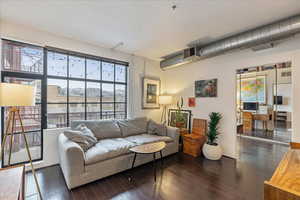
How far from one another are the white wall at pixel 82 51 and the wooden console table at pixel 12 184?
1.62 metres

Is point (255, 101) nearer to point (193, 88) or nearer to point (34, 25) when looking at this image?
point (193, 88)

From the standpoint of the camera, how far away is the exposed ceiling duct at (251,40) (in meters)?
2.09

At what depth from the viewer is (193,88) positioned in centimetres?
405

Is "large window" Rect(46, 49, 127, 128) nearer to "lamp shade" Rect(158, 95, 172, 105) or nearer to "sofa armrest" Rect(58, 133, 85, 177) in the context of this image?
"lamp shade" Rect(158, 95, 172, 105)

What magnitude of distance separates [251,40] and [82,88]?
3742mm

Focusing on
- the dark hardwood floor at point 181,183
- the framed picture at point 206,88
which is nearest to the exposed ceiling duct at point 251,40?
the framed picture at point 206,88

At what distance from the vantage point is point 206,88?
3.72 meters

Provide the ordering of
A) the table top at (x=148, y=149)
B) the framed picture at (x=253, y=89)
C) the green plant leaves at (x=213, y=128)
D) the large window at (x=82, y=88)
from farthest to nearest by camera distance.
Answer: the framed picture at (x=253, y=89), the green plant leaves at (x=213, y=128), the large window at (x=82, y=88), the table top at (x=148, y=149)

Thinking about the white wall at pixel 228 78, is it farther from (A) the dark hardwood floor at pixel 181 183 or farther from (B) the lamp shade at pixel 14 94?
(B) the lamp shade at pixel 14 94

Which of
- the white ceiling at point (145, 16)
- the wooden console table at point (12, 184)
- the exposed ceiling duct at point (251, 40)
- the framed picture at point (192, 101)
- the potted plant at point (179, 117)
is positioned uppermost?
the white ceiling at point (145, 16)

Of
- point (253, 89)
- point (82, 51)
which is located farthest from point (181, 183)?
point (253, 89)

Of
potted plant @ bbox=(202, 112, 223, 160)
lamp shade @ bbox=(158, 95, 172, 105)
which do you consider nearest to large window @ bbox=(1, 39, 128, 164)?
lamp shade @ bbox=(158, 95, 172, 105)

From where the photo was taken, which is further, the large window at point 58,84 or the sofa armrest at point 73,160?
the large window at point 58,84

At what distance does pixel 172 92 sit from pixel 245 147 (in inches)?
109
